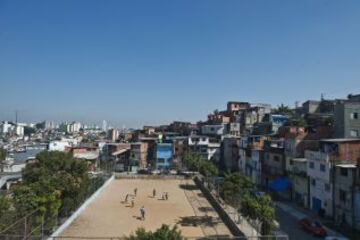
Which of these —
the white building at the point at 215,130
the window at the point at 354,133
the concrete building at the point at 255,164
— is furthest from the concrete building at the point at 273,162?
the white building at the point at 215,130

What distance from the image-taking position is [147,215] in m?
39.5

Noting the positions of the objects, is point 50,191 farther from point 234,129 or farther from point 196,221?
point 234,129

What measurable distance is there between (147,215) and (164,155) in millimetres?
52295

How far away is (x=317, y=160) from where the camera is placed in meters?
43.8

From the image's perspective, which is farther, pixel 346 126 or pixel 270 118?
pixel 270 118

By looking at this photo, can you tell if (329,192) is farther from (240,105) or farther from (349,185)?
(240,105)

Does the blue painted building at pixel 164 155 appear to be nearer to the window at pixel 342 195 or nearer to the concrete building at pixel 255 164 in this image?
the concrete building at pixel 255 164

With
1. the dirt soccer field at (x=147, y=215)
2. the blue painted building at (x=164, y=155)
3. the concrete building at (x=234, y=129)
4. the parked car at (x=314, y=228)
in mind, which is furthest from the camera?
the concrete building at (x=234, y=129)

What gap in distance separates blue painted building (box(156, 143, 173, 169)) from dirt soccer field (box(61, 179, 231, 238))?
3245cm

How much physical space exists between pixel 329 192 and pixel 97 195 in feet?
78.7

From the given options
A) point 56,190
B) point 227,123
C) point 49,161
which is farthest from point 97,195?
point 227,123

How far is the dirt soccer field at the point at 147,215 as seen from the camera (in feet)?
106

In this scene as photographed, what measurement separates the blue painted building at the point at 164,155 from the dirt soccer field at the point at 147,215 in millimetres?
32449

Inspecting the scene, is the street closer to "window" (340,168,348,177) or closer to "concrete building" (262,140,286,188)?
"window" (340,168,348,177)
